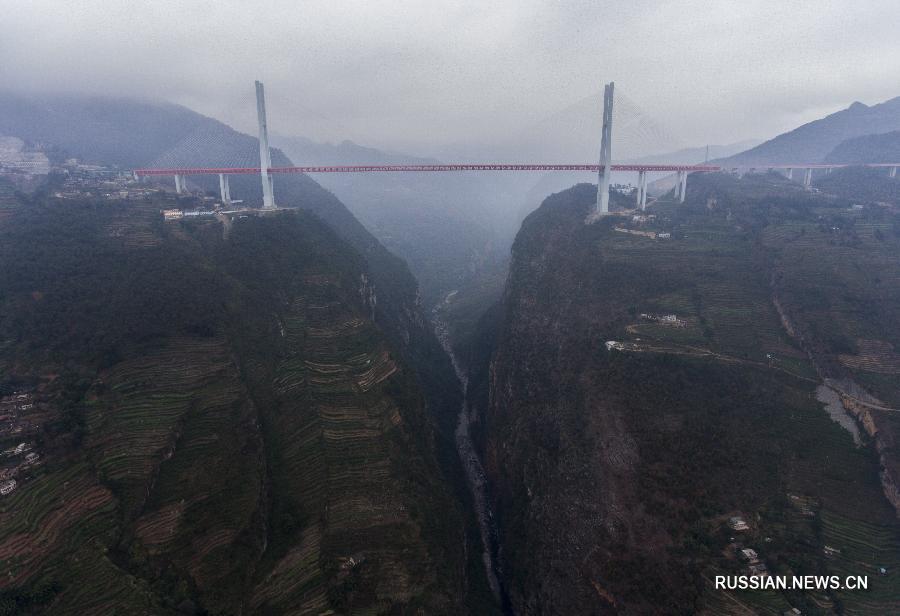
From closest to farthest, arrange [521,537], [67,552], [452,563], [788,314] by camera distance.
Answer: [67,552], [452,563], [521,537], [788,314]

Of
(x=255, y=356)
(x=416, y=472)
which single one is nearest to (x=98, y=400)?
(x=255, y=356)

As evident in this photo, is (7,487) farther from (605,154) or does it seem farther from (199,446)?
(605,154)

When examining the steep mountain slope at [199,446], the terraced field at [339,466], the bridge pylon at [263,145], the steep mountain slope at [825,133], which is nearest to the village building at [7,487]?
the steep mountain slope at [199,446]

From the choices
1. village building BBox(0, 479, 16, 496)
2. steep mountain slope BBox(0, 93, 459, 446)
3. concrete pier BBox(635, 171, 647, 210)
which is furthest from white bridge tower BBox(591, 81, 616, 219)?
village building BBox(0, 479, 16, 496)

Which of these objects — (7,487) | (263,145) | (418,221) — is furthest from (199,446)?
(418,221)

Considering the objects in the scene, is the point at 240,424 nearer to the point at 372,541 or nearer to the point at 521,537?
the point at 372,541

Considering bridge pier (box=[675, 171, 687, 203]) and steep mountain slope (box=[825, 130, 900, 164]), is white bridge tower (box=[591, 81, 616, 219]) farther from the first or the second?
steep mountain slope (box=[825, 130, 900, 164])
